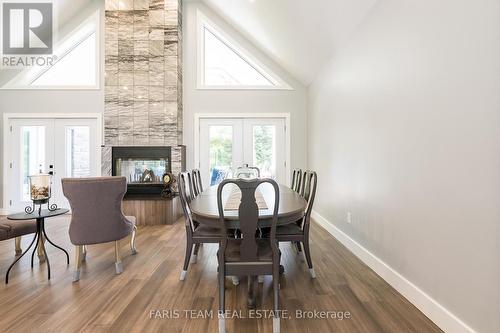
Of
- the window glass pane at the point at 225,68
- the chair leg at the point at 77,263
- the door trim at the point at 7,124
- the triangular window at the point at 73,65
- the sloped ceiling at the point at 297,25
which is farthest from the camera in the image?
the window glass pane at the point at 225,68

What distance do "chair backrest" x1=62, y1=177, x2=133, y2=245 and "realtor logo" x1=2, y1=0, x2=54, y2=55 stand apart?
4741 millimetres

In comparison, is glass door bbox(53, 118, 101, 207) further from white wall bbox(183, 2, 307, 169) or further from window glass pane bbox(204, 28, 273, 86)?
window glass pane bbox(204, 28, 273, 86)

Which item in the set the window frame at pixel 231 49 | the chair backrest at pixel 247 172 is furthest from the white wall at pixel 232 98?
the chair backrest at pixel 247 172

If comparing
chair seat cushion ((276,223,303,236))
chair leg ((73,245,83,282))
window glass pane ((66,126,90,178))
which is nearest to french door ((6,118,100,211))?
window glass pane ((66,126,90,178))

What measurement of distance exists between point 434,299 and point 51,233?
4811 mm

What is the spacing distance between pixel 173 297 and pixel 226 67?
4.76 metres

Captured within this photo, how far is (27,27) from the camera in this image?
5.22m

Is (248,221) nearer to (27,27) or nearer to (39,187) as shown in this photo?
(39,187)

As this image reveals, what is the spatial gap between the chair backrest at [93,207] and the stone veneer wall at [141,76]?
8.88 ft

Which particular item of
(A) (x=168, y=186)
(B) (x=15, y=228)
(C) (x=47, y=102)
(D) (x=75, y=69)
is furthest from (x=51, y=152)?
(B) (x=15, y=228)

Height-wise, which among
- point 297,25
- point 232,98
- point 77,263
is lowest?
point 77,263

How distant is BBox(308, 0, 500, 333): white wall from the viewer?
1394 millimetres

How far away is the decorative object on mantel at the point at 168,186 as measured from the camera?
4.90 m

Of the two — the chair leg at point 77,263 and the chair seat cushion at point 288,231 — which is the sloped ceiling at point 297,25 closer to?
the chair seat cushion at point 288,231
